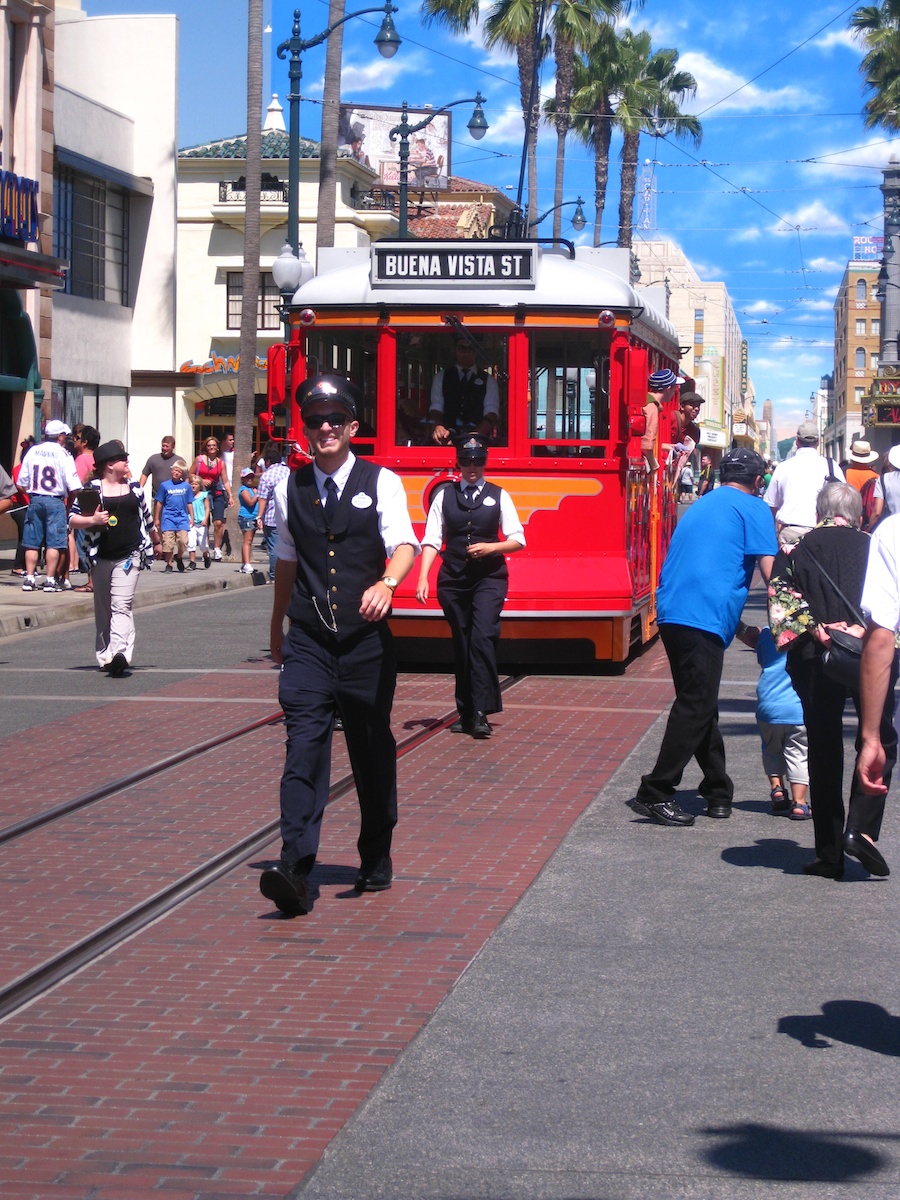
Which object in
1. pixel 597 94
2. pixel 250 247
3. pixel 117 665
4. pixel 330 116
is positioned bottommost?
pixel 117 665

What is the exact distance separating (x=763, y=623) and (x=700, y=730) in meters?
9.50

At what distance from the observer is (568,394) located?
44.2ft

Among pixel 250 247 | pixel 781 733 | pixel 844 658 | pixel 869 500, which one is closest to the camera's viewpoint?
pixel 844 658

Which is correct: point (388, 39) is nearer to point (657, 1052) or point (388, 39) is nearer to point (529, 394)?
point (529, 394)

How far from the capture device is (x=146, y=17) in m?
37.5

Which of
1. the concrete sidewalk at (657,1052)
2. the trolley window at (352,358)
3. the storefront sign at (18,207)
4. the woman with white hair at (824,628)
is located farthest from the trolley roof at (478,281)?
the storefront sign at (18,207)

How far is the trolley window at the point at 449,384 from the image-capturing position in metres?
13.3

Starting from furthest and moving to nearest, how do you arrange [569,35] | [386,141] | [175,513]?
1. [386,141]
2. [569,35]
3. [175,513]

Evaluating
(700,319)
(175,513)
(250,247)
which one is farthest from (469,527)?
(700,319)

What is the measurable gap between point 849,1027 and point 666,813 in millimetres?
3045

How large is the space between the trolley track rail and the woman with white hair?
97.1 inches

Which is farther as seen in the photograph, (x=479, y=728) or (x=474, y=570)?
(x=474, y=570)

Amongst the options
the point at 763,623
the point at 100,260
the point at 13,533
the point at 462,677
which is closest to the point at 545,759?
the point at 462,677

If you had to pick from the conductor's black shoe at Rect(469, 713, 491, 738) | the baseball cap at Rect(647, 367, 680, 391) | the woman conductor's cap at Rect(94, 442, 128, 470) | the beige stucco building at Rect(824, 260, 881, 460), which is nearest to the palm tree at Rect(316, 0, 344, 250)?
the baseball cap at Rect(647, 367, 680, 391)
